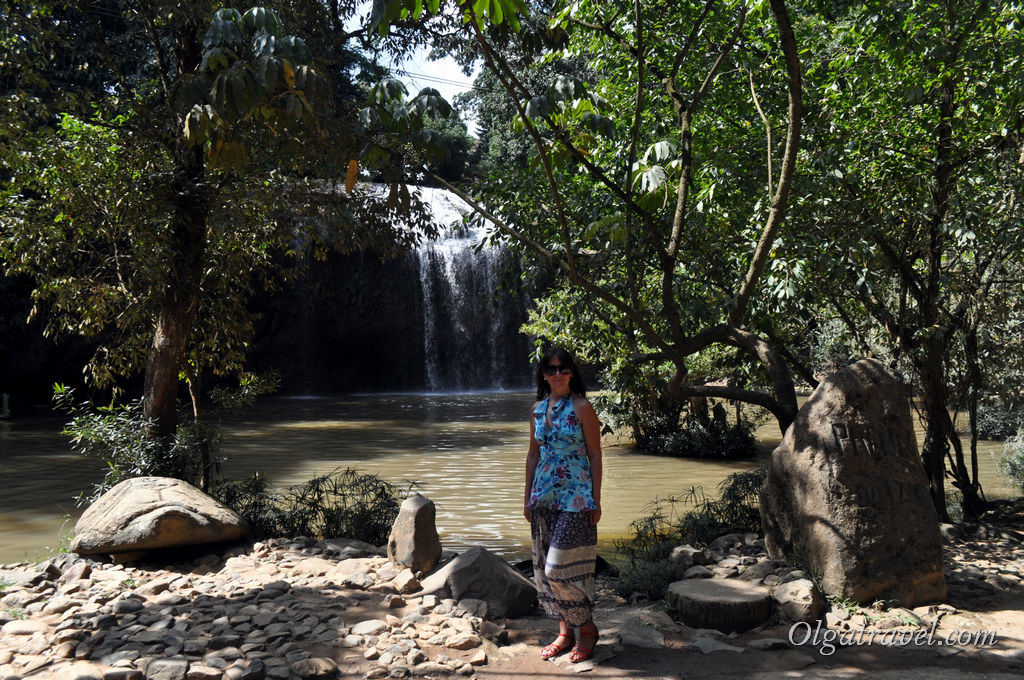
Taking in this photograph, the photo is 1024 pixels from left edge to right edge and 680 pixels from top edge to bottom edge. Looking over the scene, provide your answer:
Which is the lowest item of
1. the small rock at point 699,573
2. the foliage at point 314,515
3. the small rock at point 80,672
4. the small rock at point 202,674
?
the small rock at point 202,674

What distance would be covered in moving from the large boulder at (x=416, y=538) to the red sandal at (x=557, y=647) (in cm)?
152

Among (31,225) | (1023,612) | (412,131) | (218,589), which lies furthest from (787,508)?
(31,225)

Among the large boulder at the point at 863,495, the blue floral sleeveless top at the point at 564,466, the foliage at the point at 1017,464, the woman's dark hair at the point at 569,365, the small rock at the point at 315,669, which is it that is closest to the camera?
the small rock at the point at 315,669

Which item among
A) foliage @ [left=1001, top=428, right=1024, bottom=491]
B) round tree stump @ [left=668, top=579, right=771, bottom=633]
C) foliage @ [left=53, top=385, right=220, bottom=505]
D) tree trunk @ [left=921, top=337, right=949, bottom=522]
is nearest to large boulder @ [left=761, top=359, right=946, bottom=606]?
round tree stump @ [left=668, top=579, right=771, bottom=633]

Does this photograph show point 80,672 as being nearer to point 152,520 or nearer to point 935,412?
point 152,520

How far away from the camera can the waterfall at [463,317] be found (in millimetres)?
26219

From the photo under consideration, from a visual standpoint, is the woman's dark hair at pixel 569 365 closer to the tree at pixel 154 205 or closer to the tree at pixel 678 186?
the tree at pixel 678 186

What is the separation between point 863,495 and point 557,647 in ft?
6.62

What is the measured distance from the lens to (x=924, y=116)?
21.2 ft

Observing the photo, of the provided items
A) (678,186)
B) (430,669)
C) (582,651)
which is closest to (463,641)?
(430,669)

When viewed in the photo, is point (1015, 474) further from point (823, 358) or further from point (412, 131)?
point (412, 131)

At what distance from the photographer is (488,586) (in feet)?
16.2

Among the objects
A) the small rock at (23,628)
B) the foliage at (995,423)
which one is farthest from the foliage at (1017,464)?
the small rock at (23,628)

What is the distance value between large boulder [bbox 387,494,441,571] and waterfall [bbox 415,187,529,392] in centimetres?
2014
